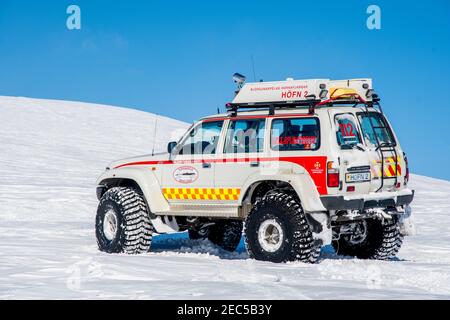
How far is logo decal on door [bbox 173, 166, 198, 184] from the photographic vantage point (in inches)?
420

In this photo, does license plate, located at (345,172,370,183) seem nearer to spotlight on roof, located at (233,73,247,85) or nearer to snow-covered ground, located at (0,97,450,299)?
snow-covered ground, located at (0,97,450,299)

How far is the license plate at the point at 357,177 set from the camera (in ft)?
30.6

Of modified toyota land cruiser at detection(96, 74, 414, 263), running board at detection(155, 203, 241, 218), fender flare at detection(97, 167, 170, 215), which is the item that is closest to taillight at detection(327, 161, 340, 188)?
modified toyota land cruiser at detection(96, 74, 414, 263)

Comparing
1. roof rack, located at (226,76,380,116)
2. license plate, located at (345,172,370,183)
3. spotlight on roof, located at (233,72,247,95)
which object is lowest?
license plate, located at (345,172,370,183)

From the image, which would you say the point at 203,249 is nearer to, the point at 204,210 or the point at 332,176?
the point at 204,210

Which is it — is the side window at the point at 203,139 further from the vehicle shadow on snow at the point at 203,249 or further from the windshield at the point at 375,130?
the windshield at the point at 375,130

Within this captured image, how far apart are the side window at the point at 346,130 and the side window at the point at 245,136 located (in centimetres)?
102

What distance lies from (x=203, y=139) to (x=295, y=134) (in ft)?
5.11

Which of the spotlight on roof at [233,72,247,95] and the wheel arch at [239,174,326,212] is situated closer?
the wheel arch at [239,174,326,212]

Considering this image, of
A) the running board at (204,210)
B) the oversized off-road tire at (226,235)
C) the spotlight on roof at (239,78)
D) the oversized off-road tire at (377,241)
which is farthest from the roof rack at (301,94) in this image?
the oversized off-road tire at (226,235)

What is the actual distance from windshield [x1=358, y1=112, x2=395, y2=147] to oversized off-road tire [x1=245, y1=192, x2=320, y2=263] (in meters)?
1.29

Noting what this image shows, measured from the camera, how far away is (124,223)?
11.0 meters

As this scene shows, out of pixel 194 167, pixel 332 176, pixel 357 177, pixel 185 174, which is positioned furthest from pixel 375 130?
pixel 185 174
